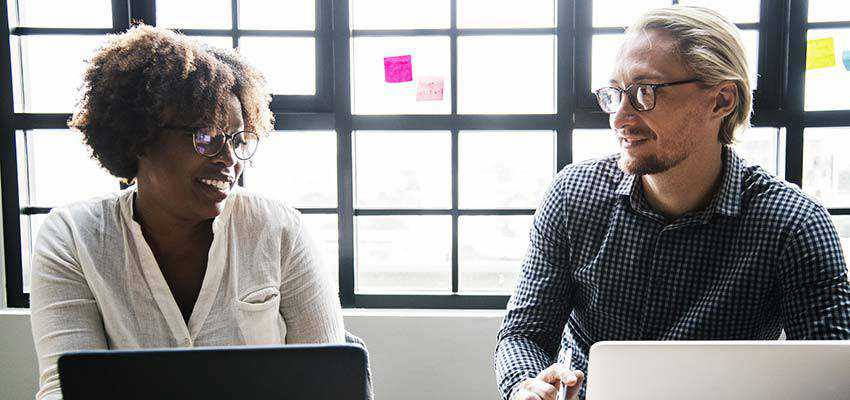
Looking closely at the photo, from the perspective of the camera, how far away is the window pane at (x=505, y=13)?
6.97 ft

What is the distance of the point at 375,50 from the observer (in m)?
2.16

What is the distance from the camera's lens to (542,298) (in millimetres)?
1241

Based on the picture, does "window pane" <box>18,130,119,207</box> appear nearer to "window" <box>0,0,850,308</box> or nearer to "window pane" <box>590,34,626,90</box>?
"window" <box>0,0,850,308</box>

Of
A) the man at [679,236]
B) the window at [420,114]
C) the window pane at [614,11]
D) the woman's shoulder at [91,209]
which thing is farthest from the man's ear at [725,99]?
the woman's shoulder at [91,209]

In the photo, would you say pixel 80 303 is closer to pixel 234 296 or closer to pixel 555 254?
pixel 234 296

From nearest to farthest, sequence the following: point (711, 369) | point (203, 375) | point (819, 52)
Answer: point (203, 375), point (711, 369), point (819, 52)

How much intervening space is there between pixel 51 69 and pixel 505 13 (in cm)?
177

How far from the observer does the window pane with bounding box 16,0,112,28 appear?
85.7 inches

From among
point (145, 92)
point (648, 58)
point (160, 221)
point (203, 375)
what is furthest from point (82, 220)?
point (648, 58)

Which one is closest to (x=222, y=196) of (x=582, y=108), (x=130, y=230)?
(x=130, y=230)

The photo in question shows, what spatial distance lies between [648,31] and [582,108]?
919mm

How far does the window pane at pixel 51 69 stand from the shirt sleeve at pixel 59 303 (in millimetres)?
1337

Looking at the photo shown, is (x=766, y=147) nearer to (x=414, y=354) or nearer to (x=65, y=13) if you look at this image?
(x=414, y=354)

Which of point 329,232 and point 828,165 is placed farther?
point 329,232
